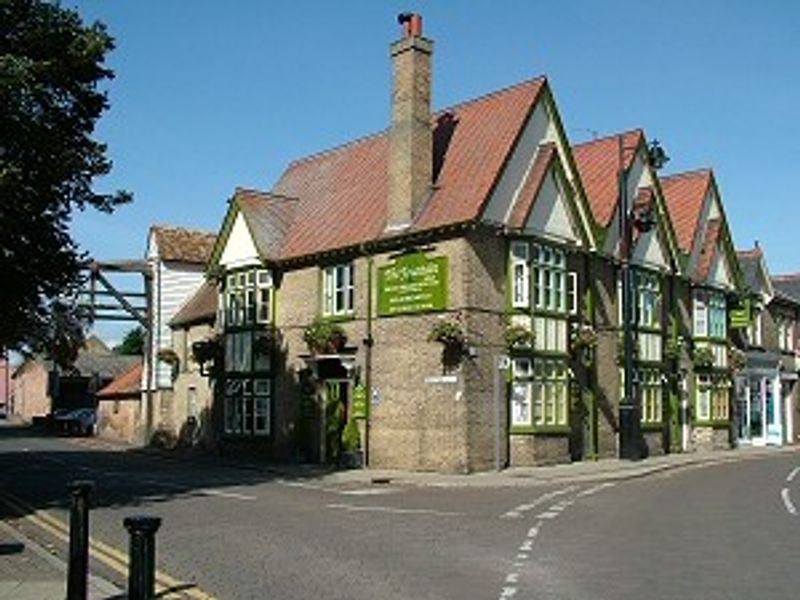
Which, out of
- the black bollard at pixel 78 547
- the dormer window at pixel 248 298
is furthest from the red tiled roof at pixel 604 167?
the black bollard at pixel 78 547

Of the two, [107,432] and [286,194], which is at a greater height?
[286,194]

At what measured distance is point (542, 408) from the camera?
27.4m

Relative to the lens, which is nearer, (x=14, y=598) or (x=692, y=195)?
(x=14, y=598)

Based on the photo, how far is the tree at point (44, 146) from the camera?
16.5 metres

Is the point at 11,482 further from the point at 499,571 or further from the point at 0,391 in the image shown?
the point at 0,391

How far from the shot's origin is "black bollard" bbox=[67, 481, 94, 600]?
888 cm

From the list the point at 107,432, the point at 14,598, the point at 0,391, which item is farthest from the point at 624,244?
the point at 0,391

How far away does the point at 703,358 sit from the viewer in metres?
35.4

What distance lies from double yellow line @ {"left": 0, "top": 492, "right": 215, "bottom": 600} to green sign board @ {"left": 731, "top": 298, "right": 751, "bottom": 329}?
2832cm

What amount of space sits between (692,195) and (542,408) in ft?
51.1

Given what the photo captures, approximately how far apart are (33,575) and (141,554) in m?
2.72

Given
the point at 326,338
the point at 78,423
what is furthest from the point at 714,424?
the point at 78,423

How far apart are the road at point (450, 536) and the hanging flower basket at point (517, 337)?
193 inches

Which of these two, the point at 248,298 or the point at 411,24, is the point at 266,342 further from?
the point at 411,24
